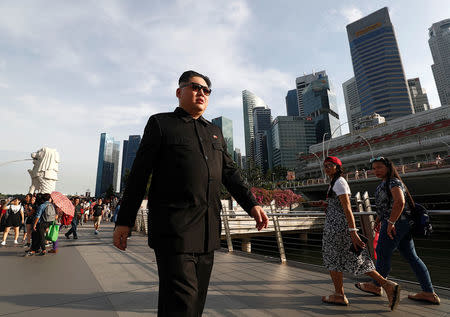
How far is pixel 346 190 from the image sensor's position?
9.17 ft

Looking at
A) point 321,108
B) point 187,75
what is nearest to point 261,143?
point 321,108

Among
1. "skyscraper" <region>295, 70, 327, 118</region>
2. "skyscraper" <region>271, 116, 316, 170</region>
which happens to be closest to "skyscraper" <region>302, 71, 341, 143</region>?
"skyscraper" <region>271, 116, 316, 170</region>

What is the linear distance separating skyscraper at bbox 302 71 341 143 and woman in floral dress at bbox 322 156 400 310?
144873mm

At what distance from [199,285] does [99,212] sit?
11686 mm

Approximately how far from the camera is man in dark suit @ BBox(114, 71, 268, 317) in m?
1.29

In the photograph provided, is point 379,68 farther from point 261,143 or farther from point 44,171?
point 44,171

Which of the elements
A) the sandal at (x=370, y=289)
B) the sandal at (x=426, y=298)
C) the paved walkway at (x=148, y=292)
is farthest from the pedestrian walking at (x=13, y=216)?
the sandal at (x=426, y=298)

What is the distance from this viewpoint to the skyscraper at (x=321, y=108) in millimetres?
141625

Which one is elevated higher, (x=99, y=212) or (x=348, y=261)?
(x=99, y=212)

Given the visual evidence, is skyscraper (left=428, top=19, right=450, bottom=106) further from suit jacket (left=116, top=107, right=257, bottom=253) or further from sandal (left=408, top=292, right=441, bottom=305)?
suit jacket (left=116, top=107, right=257, bottom=253)

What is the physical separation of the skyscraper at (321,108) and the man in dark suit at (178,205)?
481ft

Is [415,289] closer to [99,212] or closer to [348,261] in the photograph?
[348,261]

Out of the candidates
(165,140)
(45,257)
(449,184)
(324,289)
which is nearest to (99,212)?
(45,257)

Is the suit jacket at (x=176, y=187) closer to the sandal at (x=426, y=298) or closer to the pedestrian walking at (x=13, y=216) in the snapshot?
the sandal at (x=426, y=298)
